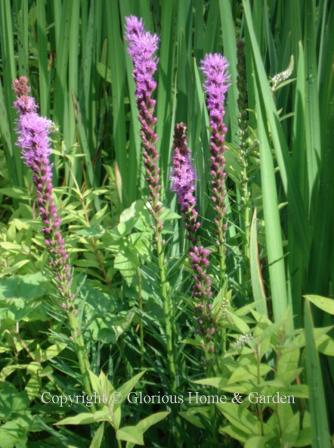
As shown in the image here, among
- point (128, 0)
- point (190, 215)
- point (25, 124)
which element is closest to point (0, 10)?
point (128, 0)

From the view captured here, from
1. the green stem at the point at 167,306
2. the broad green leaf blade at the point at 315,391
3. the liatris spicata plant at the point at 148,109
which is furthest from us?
the green stem at the point at 167,306

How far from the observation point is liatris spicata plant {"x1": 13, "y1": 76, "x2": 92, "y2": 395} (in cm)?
147

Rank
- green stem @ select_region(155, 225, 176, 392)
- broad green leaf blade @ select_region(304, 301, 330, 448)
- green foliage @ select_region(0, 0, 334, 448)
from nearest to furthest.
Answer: broad green leaf blade @ select_region(304, 301, 330, 448), green foliage @ select_region(0, 0, 334, 448), green stem @ select_region(155, 225, 176, 392)

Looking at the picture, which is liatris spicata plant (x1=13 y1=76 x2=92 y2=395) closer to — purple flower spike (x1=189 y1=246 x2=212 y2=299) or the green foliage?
the green foliage

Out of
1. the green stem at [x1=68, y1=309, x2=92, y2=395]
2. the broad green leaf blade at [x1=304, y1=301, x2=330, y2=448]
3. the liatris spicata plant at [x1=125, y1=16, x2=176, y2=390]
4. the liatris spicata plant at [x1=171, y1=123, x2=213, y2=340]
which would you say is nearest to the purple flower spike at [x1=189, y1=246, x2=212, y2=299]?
the liatris spicata plant at [x1=171, y1=123, x2=213, y2=340]

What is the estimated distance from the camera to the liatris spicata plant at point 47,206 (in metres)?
1.47

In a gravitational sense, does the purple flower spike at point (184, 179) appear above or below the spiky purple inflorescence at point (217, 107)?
below

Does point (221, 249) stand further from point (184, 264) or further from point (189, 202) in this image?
point (184, 264)

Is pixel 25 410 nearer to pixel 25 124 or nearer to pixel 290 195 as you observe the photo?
pixel 25 124

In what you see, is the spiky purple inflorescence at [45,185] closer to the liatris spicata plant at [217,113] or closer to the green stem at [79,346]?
the green stem at [79,346]

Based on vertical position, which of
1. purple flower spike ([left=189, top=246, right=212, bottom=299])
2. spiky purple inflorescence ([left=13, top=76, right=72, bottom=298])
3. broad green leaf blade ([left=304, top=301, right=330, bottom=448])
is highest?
spiky purple inflorescence ([left=13, top=76, right=72, bottom=298])

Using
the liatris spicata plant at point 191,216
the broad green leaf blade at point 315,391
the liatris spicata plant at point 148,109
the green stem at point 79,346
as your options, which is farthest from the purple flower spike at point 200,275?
the broad green leaf blade at point 315,391

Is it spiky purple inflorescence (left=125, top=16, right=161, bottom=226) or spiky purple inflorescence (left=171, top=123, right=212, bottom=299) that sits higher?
spiky purple inflorescence (left=125, top=16, right=161, bottom=226)

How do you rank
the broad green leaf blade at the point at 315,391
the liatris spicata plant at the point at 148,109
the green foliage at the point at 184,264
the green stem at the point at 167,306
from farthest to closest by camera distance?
the green stem at the point at 167,306
the liatris spicata plant at the point at 148,109
the green foliage at the point at 184,264
the broad green leaf blade at the point at 315,391
